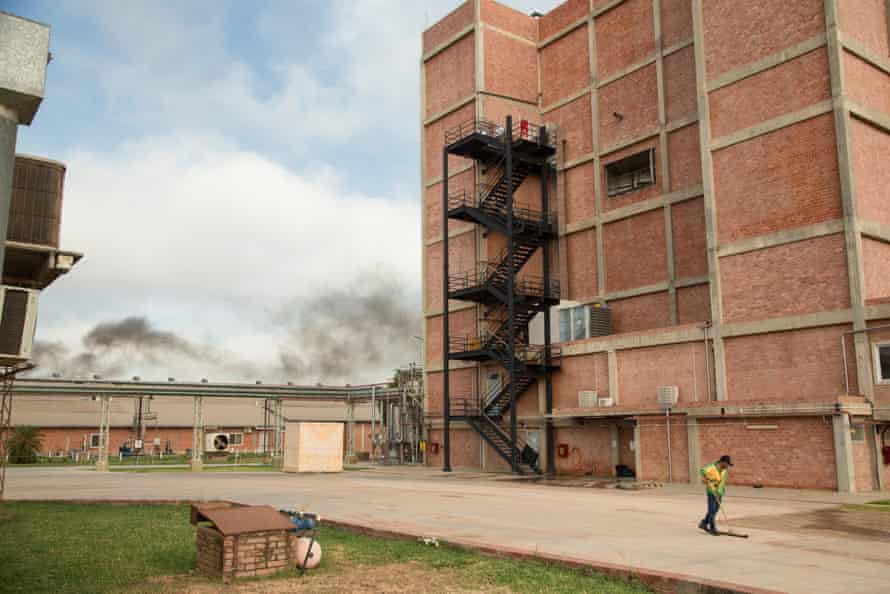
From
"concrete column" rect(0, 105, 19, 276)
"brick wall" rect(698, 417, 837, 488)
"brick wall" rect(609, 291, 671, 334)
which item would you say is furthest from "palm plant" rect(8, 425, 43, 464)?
"concrete column" rect(0, 105, 19, 276)

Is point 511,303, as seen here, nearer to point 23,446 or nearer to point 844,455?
point 844,455

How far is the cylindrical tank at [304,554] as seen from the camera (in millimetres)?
9914

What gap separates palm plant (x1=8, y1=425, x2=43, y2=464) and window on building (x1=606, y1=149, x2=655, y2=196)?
43.8 m

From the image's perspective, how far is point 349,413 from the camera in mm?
57625

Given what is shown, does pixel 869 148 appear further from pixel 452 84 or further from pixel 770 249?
pixel 452 84

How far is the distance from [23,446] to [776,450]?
50.4 metres

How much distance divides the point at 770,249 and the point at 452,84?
23.5 meters

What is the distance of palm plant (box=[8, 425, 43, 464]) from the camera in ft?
178

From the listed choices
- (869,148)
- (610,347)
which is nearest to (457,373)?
(610,347)

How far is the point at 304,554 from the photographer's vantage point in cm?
994

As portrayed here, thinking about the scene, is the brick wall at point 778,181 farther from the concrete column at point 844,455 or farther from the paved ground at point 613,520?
the paved ground at point 613,520

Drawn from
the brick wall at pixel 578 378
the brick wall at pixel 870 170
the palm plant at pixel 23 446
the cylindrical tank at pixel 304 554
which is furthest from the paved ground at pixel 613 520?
the palm plant at pixel 23 446

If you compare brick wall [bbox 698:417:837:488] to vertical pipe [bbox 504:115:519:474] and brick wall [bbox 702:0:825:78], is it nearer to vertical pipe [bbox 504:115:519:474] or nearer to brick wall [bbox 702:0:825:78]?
vertical pipe [bbox 504:115:519:474]

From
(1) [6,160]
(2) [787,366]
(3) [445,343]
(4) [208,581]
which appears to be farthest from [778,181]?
(1) [6,160]
